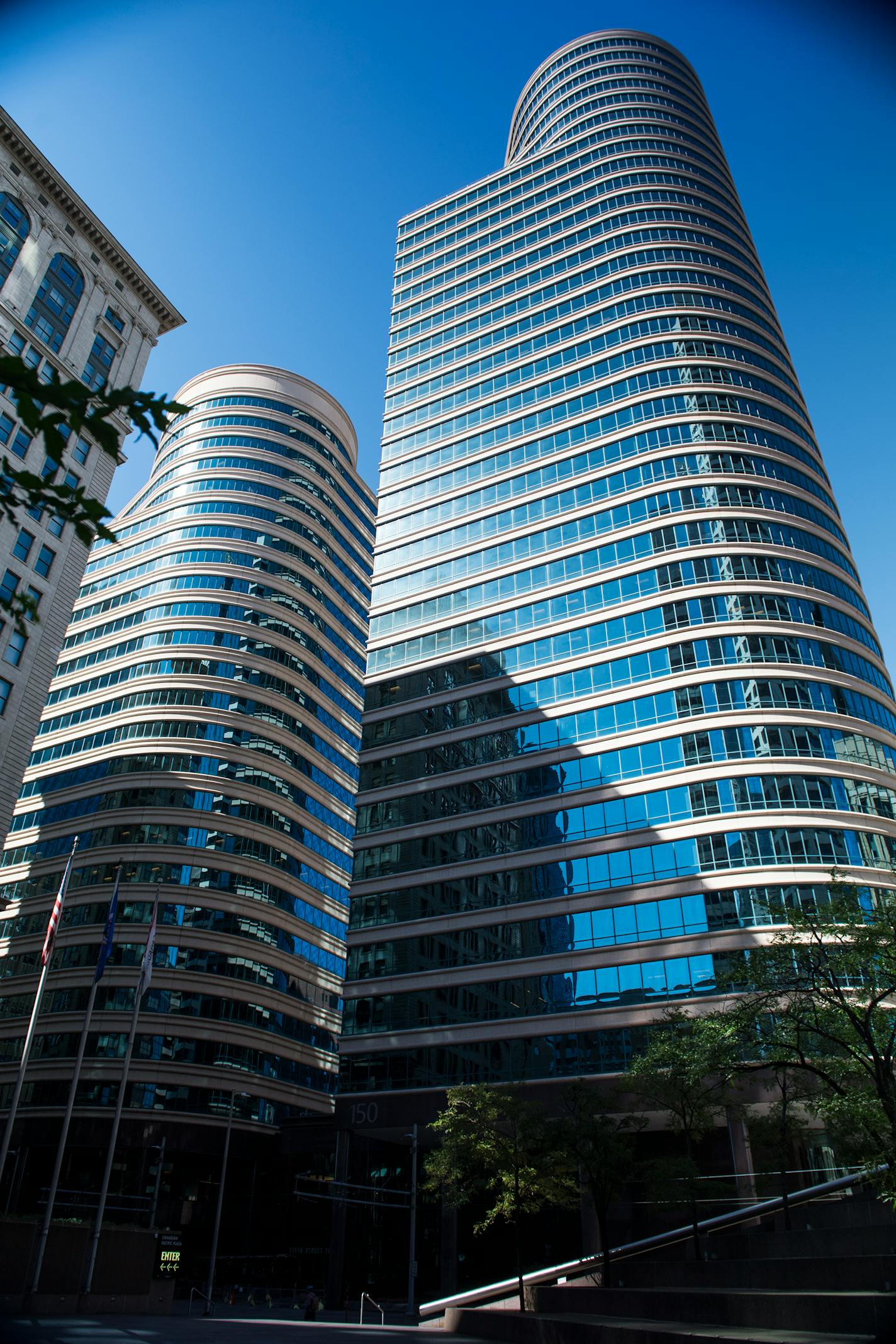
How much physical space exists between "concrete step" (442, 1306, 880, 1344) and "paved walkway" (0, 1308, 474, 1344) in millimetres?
1048

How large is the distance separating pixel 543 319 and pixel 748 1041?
206ft

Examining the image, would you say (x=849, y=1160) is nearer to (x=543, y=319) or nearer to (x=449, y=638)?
(x=449, y=638)

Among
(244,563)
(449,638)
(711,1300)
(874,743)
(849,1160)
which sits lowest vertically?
(711,1300)

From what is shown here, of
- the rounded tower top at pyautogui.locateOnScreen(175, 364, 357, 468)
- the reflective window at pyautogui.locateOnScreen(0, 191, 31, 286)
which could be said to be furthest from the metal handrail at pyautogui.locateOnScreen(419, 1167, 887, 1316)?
the rounded tower top at pyautogui.locateOnScreen(175, 364, 357, 468)

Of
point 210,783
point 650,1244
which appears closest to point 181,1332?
point 650,1244

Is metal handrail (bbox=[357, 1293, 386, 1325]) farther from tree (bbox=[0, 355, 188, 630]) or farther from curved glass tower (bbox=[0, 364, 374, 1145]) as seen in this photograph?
tree (bbox=[0, 355, 188, 630])

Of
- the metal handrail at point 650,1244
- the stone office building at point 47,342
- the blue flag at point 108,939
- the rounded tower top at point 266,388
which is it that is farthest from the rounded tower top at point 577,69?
the metal handrail at point 650,1244

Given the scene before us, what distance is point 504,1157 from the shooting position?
34.4m

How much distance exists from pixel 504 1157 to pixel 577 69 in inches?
3907

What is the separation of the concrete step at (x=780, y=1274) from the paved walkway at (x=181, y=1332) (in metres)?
6.53

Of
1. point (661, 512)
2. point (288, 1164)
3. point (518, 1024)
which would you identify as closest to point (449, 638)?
point (661, 512)

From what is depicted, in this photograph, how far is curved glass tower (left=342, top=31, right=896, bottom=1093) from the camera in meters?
47.3

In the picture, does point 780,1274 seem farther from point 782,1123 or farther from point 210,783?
point 210,783

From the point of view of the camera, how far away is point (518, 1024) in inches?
1897
